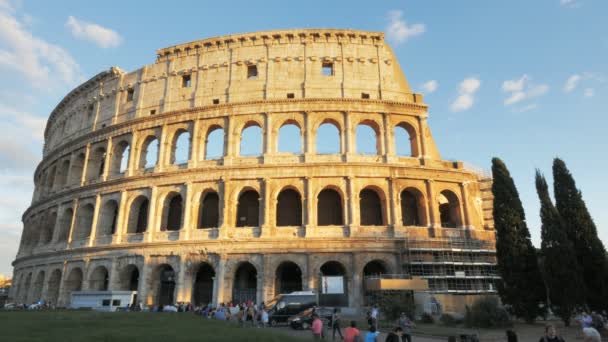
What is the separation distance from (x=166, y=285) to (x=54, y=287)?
34.0ft

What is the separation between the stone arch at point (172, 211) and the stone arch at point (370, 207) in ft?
40.3

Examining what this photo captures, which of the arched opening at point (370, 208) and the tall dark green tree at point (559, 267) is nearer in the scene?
the tall dark green tree at point (559, 267)

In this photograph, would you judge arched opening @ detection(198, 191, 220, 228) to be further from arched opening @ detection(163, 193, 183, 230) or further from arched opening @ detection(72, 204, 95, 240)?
arched opening @ detection(72, 204, 95, 240)

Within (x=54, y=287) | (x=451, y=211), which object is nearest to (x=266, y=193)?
(x=451, y=211)

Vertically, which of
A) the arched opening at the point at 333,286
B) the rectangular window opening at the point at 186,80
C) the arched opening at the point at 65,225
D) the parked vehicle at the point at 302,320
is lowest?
the parked vehicle at the point at 302,320

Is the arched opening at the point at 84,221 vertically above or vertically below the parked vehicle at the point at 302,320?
above

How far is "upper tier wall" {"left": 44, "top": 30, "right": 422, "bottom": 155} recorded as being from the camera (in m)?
27.2

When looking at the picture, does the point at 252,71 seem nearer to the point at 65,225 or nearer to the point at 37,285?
the point at 65,225

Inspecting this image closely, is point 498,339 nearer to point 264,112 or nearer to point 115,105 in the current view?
point 264,112

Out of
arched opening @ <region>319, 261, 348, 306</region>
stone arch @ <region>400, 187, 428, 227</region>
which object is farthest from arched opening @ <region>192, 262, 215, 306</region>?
stone arch @ <region>400, 187, 428, 227</region>

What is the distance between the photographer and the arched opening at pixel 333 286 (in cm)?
1938

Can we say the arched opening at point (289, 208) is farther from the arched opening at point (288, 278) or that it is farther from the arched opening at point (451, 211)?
the arched opening at point (451, 211)

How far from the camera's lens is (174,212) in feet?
89.6

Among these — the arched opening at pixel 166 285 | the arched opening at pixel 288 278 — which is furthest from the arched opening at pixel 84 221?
the arched opening at pixel 288 278
